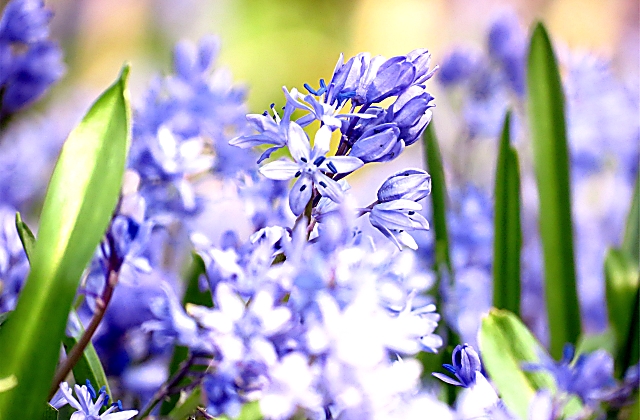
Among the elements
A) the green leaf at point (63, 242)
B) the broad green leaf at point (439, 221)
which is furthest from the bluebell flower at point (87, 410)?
the broad green leaf at point (439, 221)

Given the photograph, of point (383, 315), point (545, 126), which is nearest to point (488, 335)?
point (383, 315)

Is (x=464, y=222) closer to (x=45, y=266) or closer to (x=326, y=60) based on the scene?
(x=45, y=266)

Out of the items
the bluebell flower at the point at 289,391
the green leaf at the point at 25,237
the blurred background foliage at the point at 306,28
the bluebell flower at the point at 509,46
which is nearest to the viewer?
the bluebell flower at the point at 289,391

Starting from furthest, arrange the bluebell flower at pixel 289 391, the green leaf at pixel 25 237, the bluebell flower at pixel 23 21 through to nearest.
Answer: the bluebell flower at pixel 23 21 → the green leaf at pixel 25 237 → the bluebell flower at pixel 289 391

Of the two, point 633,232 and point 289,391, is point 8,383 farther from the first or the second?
point 633,232

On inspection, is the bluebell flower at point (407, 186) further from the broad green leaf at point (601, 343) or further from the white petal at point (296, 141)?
the broad green leaf at point (601, 343)
